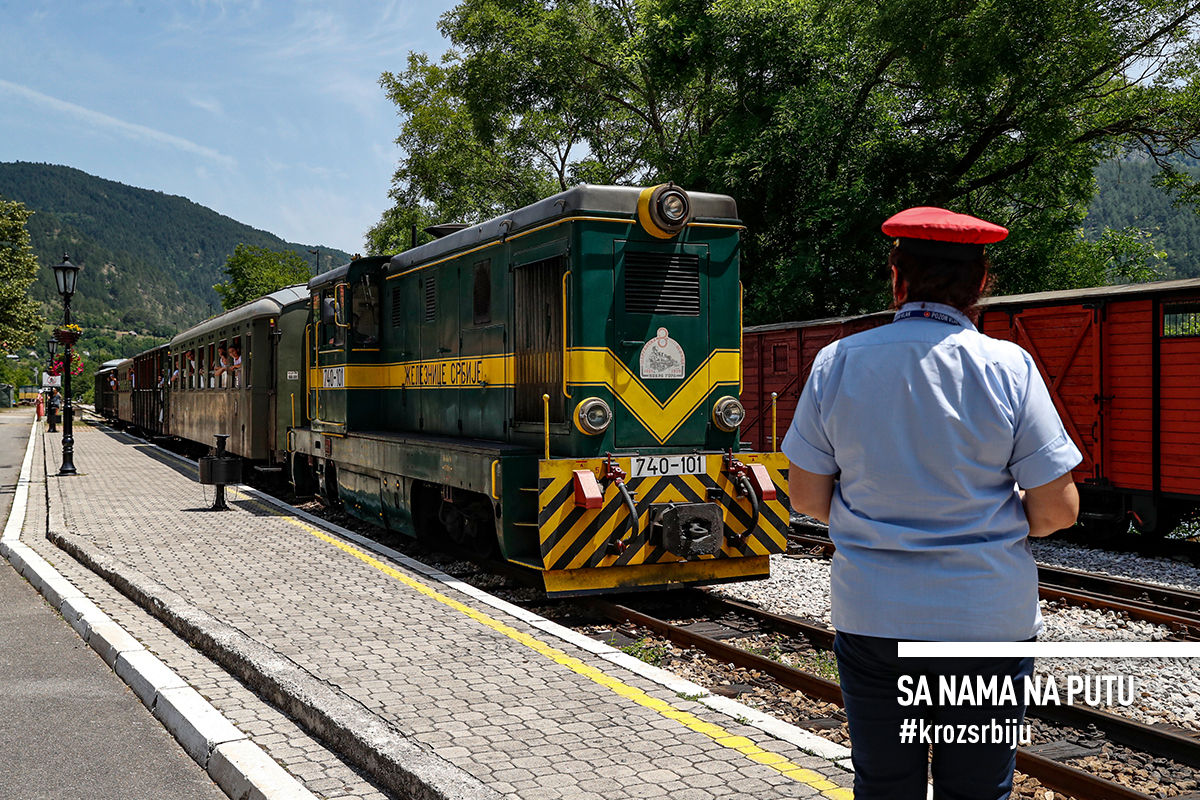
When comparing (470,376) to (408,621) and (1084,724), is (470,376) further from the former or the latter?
(1084,724)

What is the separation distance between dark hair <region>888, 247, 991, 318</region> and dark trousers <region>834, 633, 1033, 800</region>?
84cm

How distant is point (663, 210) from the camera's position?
782 cm

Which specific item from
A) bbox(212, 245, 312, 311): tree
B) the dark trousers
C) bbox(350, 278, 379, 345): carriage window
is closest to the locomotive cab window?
bbox(350, 278, 379, 345): carriage window

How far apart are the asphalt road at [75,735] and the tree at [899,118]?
15.2m

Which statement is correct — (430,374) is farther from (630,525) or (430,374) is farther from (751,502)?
(751,502)

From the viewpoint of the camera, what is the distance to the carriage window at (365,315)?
11.7m

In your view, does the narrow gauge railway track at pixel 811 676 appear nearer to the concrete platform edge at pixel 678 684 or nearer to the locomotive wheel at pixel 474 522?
the locomotive wheel at pixel 474 522

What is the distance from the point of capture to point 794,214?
19.5m

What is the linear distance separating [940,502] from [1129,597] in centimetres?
765

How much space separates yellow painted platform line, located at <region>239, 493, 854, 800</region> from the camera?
378 centimetres

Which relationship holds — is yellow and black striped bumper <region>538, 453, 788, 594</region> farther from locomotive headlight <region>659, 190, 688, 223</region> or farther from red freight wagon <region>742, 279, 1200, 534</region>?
red freight wagon <region>742, 279, 1200, 534</region>

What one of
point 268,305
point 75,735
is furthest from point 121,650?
point 268,305

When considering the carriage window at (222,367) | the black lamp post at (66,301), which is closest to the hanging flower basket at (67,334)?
the black lamp post at (66,301)

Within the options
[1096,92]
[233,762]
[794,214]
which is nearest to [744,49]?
[794,214]
